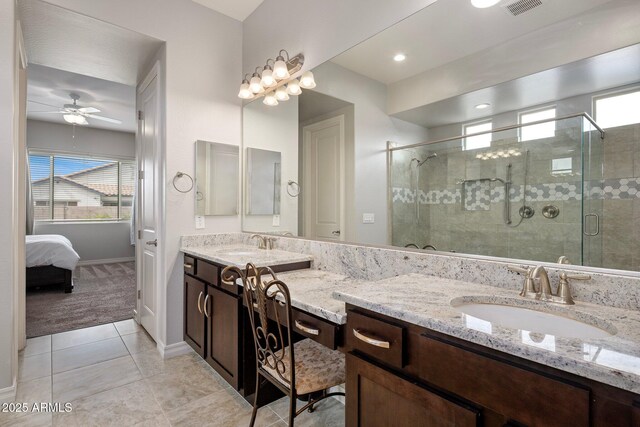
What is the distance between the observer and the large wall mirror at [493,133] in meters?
1.07

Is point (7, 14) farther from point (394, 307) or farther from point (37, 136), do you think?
point (37, 136)

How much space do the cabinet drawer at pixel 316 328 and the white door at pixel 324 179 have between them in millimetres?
772

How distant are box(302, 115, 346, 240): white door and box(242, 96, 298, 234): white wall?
148 mm

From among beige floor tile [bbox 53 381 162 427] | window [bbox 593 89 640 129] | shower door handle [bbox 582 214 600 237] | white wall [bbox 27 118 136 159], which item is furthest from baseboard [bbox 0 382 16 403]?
white wall [bbox 27 118 136 159]

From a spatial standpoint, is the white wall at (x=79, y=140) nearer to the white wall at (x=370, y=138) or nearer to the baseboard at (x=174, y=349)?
the baseboard at (x=174, y=349)

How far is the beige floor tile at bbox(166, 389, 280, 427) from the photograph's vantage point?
1733 millimetres

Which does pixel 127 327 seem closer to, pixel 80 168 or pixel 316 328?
pixel 316 328

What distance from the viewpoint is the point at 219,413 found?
71.4 inches

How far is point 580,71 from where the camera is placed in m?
1.13

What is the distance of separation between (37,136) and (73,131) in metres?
0.55

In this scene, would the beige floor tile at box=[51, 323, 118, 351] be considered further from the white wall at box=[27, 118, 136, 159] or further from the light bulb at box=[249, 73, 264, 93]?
the white wall at box=[27, 118, 136, 159]

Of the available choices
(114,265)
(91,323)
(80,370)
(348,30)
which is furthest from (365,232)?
(114,265)

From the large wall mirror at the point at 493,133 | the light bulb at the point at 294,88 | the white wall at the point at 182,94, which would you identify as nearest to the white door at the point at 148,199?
the white wall at the point at 182,94

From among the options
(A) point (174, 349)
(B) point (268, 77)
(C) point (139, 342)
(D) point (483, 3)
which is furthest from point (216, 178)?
(D) point (483, 3)
